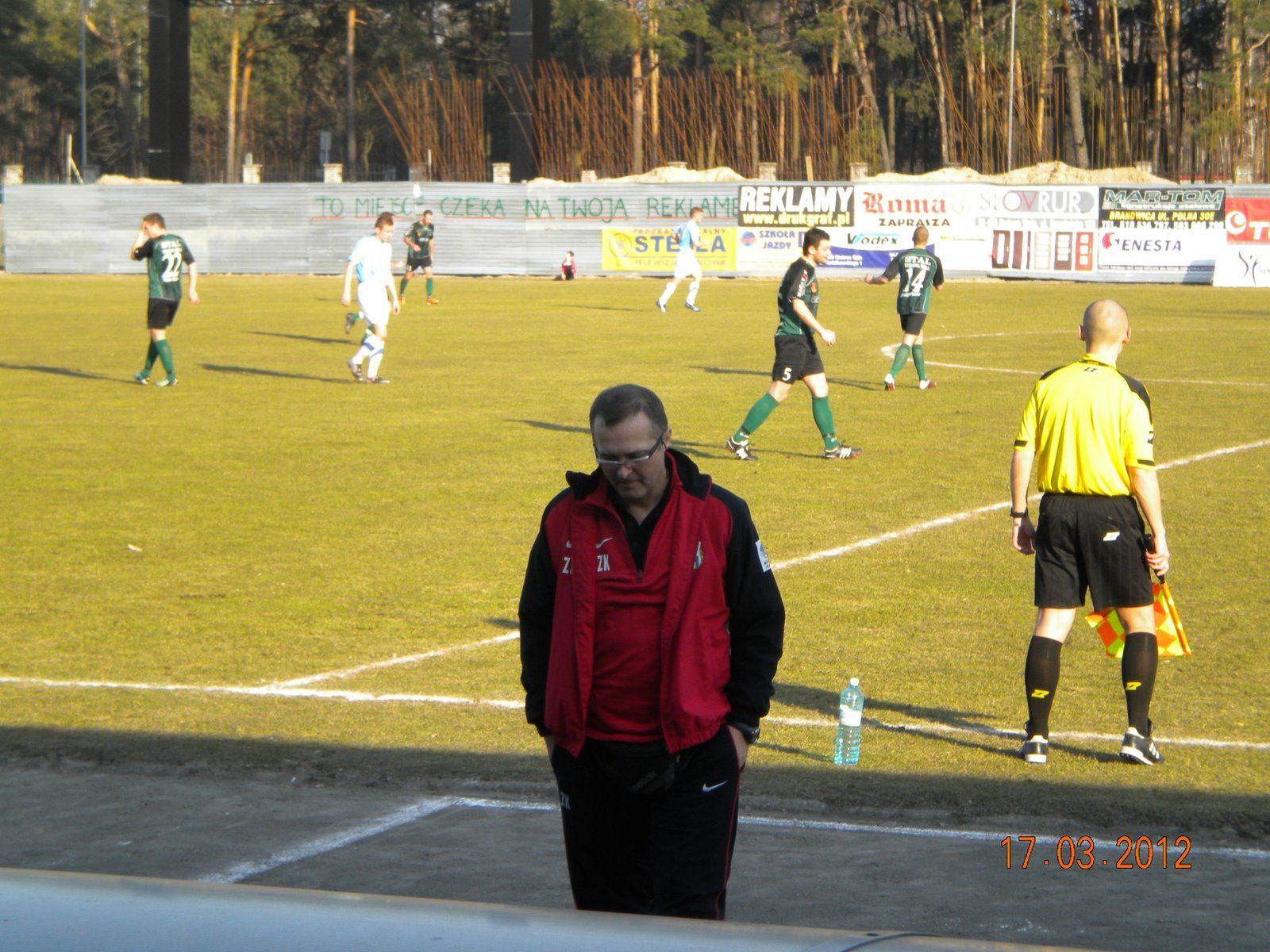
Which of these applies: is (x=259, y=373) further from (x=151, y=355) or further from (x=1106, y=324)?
(x=1106, y=324)

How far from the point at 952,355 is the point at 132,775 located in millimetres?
18700

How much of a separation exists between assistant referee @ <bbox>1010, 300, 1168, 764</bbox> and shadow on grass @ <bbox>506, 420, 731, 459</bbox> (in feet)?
25.4

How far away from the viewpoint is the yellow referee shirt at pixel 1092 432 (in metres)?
6.29

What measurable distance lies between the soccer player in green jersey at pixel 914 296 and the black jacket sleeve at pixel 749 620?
50.6ft

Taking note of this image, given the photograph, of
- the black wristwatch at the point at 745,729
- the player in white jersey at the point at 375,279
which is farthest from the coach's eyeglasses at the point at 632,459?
the player in white jersey at the point at 375,279

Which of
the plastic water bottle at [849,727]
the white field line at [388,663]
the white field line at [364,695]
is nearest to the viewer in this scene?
the plastic water bottle at [849,727]

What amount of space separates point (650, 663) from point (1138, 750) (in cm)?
319

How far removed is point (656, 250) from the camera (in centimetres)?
4625

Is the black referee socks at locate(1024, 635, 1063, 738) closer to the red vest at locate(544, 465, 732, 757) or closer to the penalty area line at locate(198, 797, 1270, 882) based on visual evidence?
the penalty area line at locate(198, 797, 1270, 882)

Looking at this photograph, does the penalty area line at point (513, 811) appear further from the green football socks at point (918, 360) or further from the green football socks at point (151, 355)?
the green football socks at point (151, 355)

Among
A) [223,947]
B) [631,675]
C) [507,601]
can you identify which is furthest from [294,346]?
[223,947]

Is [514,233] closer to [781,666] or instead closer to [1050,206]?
[1050,206]

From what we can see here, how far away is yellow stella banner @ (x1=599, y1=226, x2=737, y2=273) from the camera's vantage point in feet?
149

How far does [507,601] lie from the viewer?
9.21m
